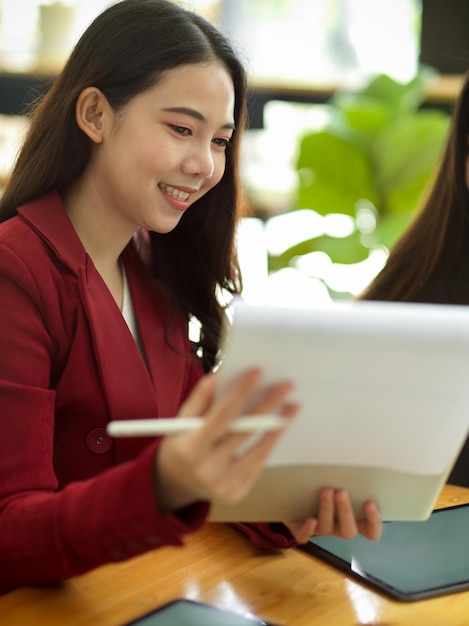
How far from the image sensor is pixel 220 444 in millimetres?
838

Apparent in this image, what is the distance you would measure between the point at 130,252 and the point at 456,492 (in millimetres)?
646

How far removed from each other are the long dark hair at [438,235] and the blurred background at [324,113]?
868 millimetres

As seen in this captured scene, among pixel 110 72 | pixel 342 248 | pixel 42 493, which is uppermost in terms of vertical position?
pixel 110 72

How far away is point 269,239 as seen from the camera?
151 inches

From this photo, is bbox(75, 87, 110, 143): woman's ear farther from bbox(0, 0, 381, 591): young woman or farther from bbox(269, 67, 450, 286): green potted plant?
bbox(269, 67, 450, 286): green potted plant

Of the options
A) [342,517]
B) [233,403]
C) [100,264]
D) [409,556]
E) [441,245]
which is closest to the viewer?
[233,403]

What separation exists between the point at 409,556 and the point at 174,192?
1.95 ft

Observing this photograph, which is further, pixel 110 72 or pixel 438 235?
pixel 438 235

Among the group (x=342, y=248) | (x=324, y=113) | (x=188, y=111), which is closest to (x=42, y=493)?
(x=188, y=111)

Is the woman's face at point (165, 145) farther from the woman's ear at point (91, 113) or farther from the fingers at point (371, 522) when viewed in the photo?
the fingers at point (371, 522)

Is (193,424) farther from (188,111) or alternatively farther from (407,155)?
(407,155)


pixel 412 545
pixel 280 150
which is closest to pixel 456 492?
pixel 412 545

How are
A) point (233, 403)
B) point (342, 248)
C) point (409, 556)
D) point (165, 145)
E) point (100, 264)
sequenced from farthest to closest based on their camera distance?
point (342, 248) → point (100, 264) → point (165, 145) → point (409, 556) → point (233, 403)

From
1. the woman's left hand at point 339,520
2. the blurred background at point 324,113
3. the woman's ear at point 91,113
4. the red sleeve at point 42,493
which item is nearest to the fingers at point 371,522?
the woman's left hand at point 339,520
